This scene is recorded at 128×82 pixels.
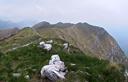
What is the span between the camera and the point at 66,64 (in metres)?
24.1

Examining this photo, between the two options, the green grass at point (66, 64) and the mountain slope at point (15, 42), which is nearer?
the green grass at point (66, 64)

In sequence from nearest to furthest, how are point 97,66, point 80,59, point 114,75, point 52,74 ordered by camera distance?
point 52,74
point 114,75
point 97,66
point 80,59

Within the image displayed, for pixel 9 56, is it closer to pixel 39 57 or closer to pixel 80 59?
pixel 39 57

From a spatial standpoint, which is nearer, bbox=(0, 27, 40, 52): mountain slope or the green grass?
the green grass

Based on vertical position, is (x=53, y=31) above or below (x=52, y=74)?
below

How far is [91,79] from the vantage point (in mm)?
22375

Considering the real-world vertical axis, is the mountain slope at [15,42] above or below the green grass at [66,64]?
below

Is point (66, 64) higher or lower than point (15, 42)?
higher

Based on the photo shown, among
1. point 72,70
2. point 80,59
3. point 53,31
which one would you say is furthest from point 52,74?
point 53,31

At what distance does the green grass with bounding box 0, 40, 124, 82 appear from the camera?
22266 millimetres

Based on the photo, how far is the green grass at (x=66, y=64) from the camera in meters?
22.3

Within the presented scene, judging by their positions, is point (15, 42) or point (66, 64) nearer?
point (66, 64)

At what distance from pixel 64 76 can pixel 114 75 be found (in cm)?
314

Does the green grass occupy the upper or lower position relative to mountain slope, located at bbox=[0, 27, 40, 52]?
upper
